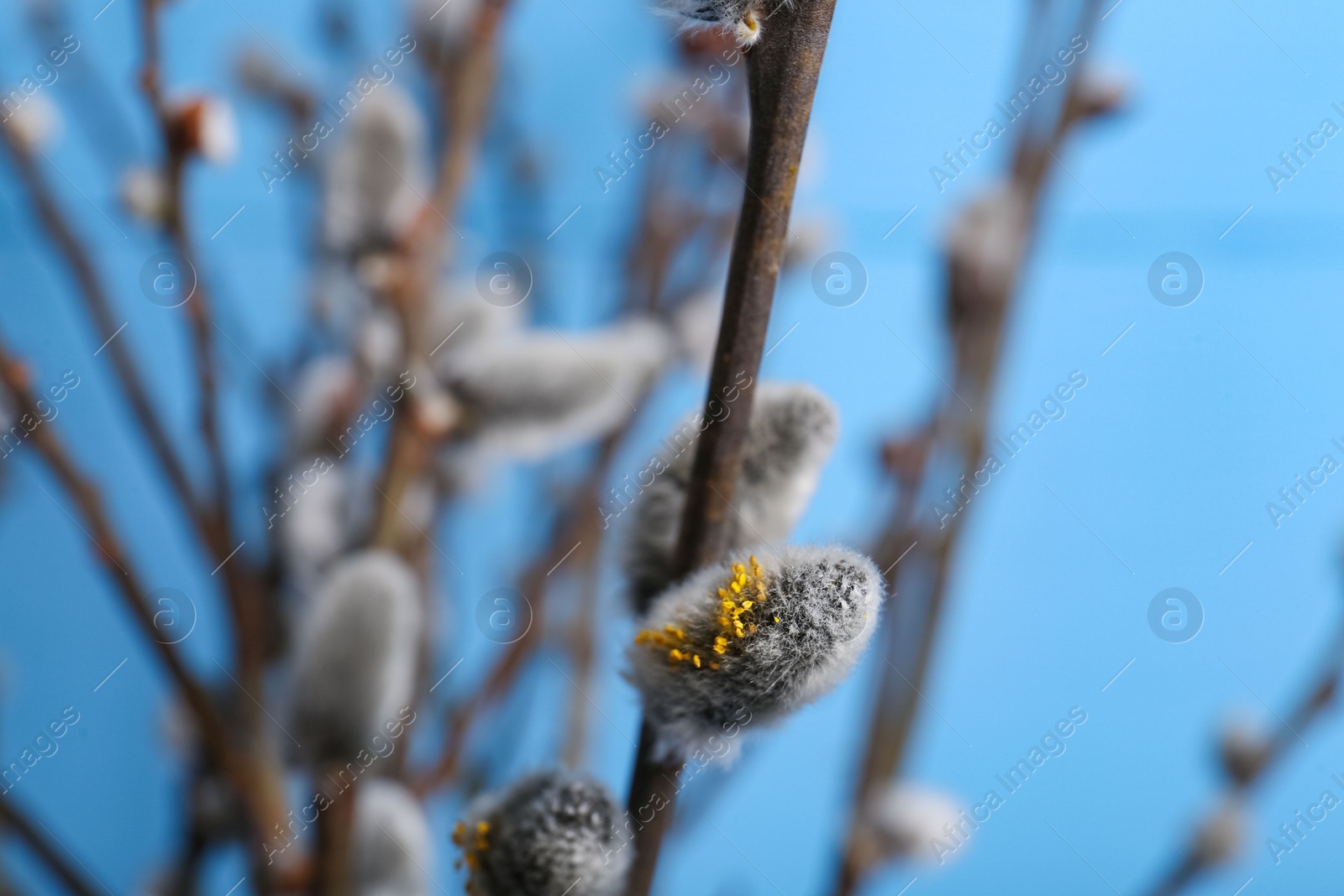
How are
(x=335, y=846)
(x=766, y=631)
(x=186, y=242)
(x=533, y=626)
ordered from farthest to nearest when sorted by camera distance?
(x=533, y=626) < (x=186, y=242) < (x=335, y=846) < (x=766, y=631)

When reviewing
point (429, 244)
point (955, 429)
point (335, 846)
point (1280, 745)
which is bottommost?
point (1280, 745)

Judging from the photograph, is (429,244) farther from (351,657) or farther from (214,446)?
(351,657)

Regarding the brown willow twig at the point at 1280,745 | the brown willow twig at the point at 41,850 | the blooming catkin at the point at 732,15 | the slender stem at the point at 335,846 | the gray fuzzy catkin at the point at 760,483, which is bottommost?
the brown willow twig at the point at 1280,745

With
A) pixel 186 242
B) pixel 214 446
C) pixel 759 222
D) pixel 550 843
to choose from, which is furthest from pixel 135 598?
pixel 759 222

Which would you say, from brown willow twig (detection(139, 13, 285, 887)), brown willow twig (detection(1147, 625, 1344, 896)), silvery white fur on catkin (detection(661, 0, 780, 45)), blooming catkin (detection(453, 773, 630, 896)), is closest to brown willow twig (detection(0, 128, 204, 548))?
brown willow twig (detection(139, 13, 285, 887))

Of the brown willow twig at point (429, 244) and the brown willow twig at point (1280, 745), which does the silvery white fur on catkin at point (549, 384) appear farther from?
the brown willow twig at point (1280, 745)

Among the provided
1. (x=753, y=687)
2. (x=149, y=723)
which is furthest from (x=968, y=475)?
(x=149, y=723)

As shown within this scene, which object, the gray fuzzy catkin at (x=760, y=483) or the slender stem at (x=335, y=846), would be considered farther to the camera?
the slender stem at (x=335, y=846)

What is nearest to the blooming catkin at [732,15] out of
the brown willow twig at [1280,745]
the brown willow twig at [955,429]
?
the brown willow twig at [955,429]
